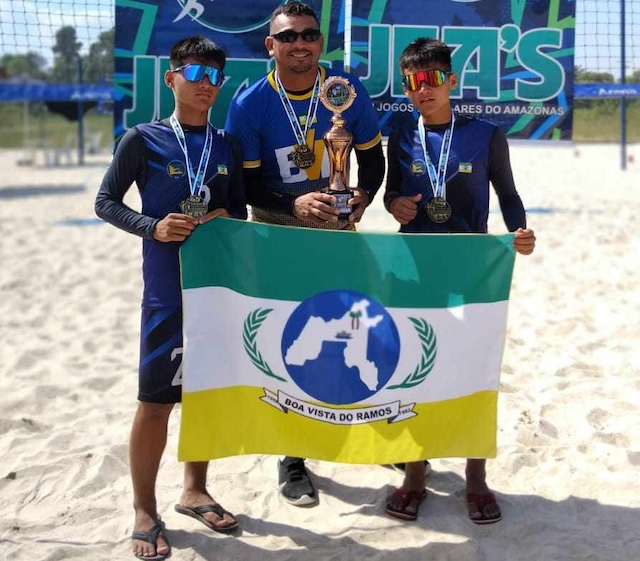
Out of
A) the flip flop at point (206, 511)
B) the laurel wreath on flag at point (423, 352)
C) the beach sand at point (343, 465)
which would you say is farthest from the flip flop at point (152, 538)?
the laurel wreath on flag at point (423, 352)

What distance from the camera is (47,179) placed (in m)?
21.6

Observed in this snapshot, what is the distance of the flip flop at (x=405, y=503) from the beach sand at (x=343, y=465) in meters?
0.04

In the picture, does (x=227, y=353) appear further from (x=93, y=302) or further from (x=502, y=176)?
(x=93, y=302)

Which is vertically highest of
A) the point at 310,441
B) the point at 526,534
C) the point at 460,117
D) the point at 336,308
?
the point at 460,117

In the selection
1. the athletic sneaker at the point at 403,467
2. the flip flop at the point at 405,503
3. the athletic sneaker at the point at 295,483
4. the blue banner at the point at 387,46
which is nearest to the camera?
the flip flop at the point at 405,503

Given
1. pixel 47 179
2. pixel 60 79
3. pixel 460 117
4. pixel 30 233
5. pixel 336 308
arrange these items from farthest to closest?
pixel 60 79, pixel 47 179, pixel 30 233, pixel 460 117, pixel 336 308

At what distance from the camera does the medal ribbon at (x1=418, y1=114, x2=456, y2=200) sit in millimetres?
3252

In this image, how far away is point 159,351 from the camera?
313 centimetres

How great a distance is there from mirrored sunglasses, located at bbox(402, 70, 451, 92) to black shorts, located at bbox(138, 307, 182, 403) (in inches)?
53.4

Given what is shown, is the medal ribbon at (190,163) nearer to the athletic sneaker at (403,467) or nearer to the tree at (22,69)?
the athletic sneaker at (403,467)

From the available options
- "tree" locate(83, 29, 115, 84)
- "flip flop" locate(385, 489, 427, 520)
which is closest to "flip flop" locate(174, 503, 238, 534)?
"flip flop" locate(385, 489, 427, 520)

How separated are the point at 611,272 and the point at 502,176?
469cm

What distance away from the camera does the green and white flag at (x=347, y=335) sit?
121 inches

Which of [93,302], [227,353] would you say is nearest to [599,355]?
[227,353]
